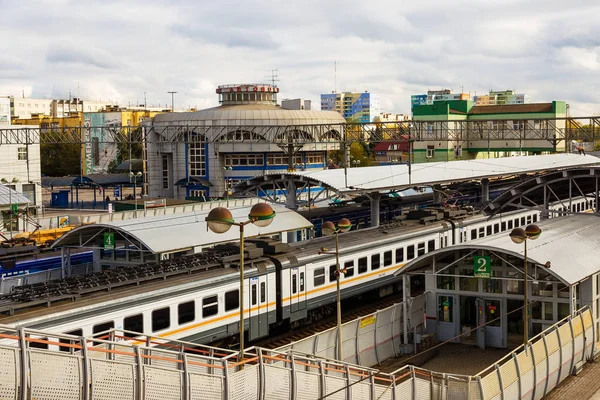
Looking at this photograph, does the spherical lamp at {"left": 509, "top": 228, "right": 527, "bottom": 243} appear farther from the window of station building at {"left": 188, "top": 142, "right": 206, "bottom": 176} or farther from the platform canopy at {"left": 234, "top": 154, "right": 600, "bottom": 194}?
the window of station building at {"left": 188, "top": 142, "right": 206, "bottom": 176}

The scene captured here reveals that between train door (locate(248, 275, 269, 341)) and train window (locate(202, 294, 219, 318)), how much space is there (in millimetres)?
1651

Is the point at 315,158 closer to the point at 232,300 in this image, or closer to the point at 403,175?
the point at 403,175

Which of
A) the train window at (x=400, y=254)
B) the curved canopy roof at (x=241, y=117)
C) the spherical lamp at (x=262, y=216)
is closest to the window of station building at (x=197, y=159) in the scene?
the curved canopy roof at (x=241, y=117)

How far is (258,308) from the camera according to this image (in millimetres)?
26219

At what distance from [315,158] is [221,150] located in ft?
37.3

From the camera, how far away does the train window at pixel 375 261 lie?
32.8 m

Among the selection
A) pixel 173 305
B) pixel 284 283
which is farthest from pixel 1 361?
pixel 284 283

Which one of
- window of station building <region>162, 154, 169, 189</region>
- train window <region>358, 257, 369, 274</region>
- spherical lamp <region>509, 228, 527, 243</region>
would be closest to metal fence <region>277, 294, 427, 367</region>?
train window <region>358, 257, 369, 274</region>

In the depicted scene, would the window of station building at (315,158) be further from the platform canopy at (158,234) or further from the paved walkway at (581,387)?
the paved walkway at (581,387)

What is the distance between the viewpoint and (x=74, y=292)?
20.9 m

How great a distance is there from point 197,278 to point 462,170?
118 ft

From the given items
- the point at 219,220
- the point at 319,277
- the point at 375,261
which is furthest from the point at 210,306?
the point at 375,261

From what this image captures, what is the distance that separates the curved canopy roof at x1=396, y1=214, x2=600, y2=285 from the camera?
24594 mm

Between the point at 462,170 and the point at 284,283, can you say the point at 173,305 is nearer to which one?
the point at 284,283
